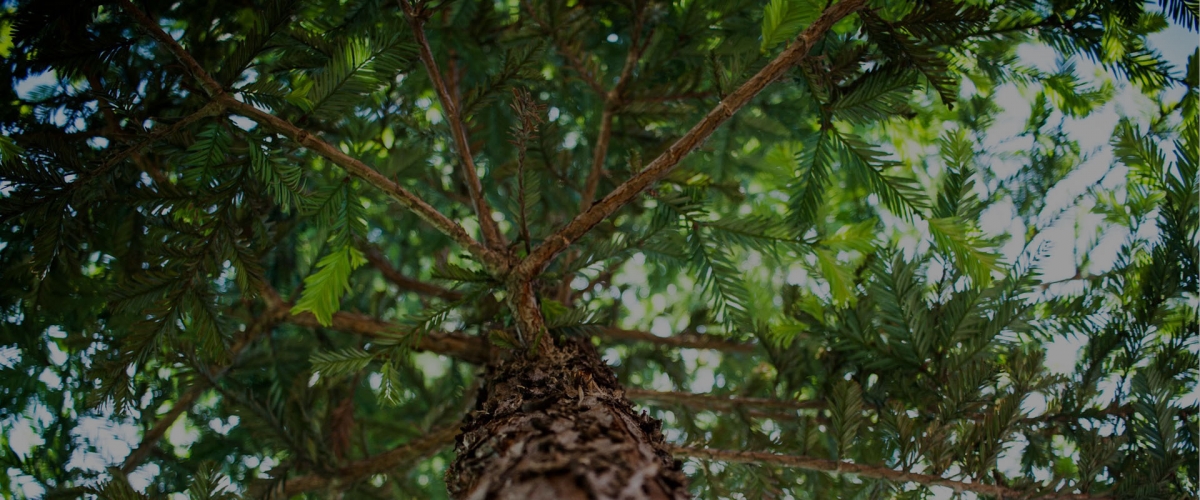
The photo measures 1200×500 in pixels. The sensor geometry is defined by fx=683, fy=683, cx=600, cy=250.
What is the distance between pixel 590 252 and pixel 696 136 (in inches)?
18.1

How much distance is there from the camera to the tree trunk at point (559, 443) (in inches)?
38.9

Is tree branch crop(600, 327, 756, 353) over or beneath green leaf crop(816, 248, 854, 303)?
over

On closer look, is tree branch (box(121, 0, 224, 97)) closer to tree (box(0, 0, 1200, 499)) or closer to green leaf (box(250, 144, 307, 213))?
tree (box(0, 0, 1200, 499))

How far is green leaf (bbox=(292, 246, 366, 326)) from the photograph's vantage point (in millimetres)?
1646

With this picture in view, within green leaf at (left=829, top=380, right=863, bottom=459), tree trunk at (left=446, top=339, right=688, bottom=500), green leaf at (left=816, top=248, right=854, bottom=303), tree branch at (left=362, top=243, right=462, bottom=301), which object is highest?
tree branch at (left=362, top=243, right=462, bottom=301)

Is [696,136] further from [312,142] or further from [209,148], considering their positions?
[209,148]

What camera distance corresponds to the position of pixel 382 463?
2383mm

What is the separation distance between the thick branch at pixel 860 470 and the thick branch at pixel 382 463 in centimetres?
92

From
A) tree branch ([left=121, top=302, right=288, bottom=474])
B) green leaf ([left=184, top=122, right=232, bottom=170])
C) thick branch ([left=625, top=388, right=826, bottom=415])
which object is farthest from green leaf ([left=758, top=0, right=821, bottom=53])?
tree branch ([left=121, top=302, right=288, bottom=474])

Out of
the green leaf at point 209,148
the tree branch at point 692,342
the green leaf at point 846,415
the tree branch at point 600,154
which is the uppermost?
the tree branch at point 600,154

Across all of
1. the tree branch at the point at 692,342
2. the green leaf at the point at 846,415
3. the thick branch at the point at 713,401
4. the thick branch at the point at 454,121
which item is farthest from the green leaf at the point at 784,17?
the tree branch at the point at 692,342

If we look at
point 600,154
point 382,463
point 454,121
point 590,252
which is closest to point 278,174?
point 454,121

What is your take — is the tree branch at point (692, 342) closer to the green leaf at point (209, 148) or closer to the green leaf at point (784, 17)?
the green leaf at point (784, 17)

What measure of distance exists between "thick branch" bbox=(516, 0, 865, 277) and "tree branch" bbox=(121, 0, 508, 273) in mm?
160
